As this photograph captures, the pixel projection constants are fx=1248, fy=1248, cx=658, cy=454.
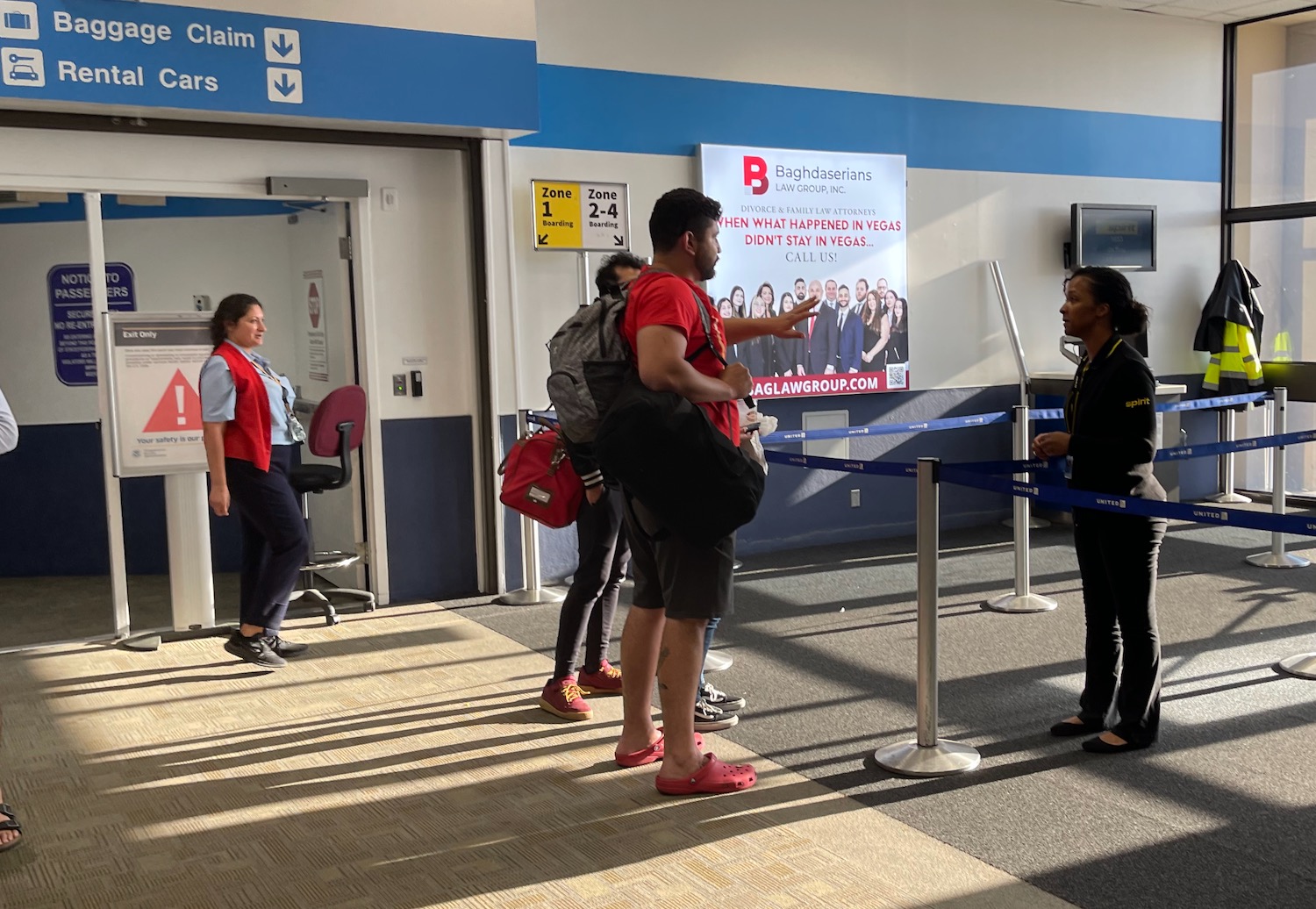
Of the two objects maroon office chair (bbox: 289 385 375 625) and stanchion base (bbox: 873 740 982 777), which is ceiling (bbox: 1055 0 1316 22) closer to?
maroon office chair (bbox: 289 385 375 625)

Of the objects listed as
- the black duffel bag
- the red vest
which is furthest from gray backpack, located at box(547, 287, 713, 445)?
the red vest

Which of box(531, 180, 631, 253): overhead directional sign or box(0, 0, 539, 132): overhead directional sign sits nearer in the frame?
box(0, 0, 539, 132): overhead directional sign

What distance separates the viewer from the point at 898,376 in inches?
308

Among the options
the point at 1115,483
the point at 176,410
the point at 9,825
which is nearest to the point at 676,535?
the point at 1115,483

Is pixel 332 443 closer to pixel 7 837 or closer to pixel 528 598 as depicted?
pixel 528 598

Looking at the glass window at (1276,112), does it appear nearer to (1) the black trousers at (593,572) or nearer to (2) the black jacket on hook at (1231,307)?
(2) the black jacket on hook at (1231,307)

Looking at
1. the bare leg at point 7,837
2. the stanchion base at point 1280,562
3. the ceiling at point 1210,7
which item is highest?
the ceiling at point 1210,7

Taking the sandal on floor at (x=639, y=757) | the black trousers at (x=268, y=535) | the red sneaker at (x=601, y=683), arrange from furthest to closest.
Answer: the black trousers at (x=268, y=535) < the red sneaker at (x=601, y=683) < the sandal on floor at (x=639, y=757)

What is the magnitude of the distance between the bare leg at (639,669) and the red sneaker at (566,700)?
1.66ft

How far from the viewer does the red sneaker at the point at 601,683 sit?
14.9 ft

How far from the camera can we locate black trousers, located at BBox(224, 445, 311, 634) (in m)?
5.11

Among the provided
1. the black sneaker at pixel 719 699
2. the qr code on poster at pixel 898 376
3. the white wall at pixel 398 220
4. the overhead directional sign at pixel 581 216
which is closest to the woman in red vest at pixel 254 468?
the white wall at pixel 398 220

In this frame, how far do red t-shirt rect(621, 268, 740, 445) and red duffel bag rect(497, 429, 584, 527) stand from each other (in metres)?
0.75

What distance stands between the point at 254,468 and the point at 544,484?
1.67 meters
